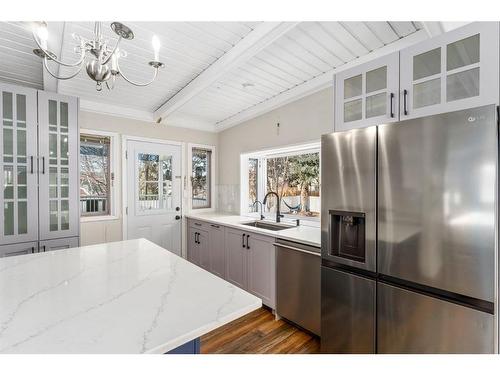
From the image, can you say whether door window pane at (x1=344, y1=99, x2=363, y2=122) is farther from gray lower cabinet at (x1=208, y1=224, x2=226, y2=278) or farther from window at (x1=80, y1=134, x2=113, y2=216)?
window at (x1=80, y1=134, x2=113, y2=216)

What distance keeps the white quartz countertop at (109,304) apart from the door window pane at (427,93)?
55.8 inches

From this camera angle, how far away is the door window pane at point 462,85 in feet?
4.16

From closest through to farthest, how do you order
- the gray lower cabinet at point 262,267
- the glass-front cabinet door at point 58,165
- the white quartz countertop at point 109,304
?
the white quartz countertop at point 109,304, the glass-front cabinet door at point 58,165, the gray lower cabinet at point 262,267

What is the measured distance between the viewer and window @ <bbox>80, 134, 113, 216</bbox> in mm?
3129

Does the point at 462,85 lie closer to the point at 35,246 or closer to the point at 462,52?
the point at 462,52

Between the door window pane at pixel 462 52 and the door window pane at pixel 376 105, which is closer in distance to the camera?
the door window pane at pixel 462 52

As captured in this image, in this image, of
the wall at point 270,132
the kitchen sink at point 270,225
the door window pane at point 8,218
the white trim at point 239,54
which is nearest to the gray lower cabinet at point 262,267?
the kitchen sink at point 270,225

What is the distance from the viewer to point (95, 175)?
321 centimetres

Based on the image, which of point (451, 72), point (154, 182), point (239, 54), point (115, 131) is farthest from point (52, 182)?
point (451, 72)

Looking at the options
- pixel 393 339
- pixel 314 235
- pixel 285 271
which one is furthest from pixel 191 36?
pixel 393 339

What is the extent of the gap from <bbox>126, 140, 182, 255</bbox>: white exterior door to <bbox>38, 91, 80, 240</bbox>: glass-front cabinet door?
0.82 metres

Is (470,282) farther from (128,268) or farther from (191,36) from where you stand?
(191,36)

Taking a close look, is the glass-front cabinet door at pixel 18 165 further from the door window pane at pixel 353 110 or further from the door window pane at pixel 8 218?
the door window pane at pixel 353 110

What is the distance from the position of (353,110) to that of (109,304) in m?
1.79
